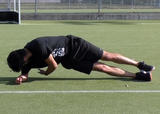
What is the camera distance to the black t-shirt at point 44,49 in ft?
22.2

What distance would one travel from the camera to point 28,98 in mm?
6176

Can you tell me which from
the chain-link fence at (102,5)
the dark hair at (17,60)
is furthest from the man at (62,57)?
the chain-link fence at (102,5)

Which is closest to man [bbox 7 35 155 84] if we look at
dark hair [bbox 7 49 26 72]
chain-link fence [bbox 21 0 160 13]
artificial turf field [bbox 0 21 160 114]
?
dark hair [bbox 7 49 26 72]

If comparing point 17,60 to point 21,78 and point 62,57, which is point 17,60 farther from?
point 62,57

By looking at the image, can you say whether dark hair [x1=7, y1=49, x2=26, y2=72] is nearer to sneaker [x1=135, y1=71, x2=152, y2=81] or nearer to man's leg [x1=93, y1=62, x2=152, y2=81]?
man's leg [x1=93, y1=62, x2=152, y2=81]

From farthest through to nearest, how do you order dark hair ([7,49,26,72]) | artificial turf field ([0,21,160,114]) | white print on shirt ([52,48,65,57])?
white print on shirt ([52,48,65,57])
dark hair ([7,49,26,72])
artificial turf field ([0,21,160,114])

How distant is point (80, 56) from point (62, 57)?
0.31m

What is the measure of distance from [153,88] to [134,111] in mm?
1368

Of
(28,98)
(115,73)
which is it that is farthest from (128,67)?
(28,98)

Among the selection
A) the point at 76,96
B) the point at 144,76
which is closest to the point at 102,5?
the point at 144,76

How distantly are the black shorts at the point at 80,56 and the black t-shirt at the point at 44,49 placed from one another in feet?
0.34

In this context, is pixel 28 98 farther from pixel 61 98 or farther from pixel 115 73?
pixel 115 73

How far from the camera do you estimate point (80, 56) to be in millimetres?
7211

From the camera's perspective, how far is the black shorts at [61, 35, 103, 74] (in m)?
7.16
